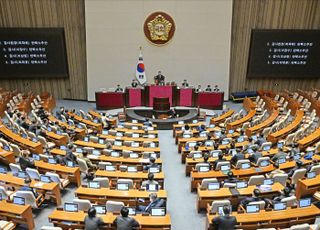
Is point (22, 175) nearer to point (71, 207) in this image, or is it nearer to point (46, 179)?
point (46, 179)

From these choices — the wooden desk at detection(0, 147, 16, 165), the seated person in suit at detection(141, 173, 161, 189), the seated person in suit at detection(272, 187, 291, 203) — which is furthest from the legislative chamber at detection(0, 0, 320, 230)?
Result: the seated person in suit at detection(272, 187, 291, 203)

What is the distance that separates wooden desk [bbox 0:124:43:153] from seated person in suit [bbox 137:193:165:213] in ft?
18.1

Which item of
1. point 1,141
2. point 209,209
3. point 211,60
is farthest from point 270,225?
point 211,60

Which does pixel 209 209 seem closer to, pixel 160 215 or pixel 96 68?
pixel 160 215

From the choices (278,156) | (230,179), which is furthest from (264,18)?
(230,179)

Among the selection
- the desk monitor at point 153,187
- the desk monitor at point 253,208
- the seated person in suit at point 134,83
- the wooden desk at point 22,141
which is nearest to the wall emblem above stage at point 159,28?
the seated person in suit at point 134,83

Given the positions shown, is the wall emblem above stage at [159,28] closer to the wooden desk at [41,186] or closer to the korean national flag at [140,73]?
the korean national flag at [140,73]

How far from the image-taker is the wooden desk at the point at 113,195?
817 centimetres

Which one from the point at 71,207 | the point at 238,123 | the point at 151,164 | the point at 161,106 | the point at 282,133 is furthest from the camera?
the point at 161,106

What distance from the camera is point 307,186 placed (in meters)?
8.58

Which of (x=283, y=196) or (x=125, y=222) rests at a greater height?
(x=125, y=222)

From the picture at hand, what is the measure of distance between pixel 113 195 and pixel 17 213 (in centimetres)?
229

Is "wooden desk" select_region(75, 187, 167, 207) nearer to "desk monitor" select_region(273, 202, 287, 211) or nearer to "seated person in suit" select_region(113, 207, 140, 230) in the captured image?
"seated person in suit" select_region(113, 207, 140, 230)

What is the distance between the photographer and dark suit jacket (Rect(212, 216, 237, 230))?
657cm
